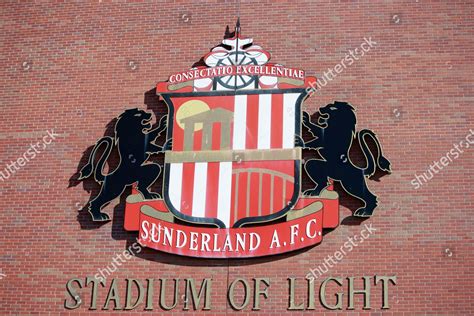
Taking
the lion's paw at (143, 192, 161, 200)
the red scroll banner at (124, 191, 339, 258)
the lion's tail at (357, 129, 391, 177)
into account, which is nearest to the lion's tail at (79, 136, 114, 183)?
the lion's paw at (143, 192, 161, 200)

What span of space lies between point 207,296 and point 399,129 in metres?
4.16

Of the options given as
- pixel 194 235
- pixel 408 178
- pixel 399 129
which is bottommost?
pixel 194 235

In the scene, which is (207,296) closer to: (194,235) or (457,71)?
(194,235)

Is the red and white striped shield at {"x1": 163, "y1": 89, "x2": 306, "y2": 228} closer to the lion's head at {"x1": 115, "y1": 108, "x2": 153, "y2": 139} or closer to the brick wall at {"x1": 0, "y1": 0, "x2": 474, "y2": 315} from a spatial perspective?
the lion's head at {"x1": 115, "y1": 108, "x2": 153, "y2": 139}

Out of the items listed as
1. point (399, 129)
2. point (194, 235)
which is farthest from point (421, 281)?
point (194, 235)

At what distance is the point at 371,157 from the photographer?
517 inches

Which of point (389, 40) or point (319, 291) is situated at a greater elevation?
point (389, 40)

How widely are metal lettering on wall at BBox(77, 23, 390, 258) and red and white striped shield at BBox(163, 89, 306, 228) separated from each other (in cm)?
2

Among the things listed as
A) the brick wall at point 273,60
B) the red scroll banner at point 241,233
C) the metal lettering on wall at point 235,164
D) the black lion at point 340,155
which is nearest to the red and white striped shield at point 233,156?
the metal lettering on wall at point 235,164

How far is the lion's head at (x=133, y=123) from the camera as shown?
1391 centimetres

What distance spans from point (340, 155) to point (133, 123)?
359 cm

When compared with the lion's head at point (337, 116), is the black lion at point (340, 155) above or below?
below

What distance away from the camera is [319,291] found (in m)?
12.6

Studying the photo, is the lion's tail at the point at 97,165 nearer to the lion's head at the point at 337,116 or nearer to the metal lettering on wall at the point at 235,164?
the metal lettering on wall at the point at 235,164
